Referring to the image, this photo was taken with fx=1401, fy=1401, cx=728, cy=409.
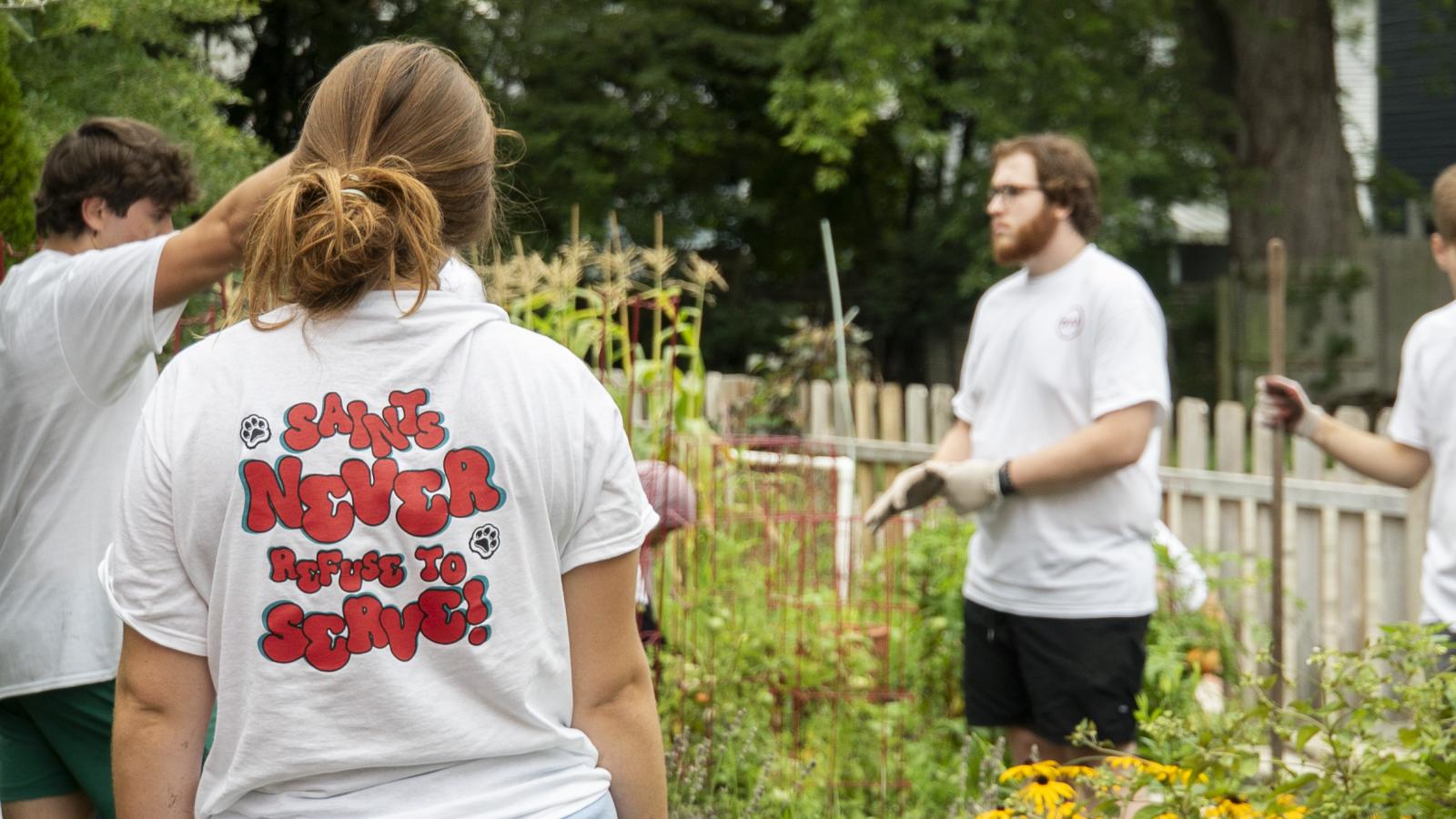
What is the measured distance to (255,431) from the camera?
1.35 meters

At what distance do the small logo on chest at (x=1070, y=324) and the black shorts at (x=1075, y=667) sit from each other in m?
0.64

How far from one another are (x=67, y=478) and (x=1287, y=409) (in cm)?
261

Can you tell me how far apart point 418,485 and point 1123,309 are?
7.03ft

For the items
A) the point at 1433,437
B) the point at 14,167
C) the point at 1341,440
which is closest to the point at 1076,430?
the point at 1341,440

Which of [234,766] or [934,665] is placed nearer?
[234,766]

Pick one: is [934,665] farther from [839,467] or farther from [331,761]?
[331,761]

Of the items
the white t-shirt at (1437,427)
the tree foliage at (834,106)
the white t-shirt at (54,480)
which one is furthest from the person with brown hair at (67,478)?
the tree foliage at (834,106)

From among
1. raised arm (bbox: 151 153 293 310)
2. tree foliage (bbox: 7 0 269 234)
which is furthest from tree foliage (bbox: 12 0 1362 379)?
raised arm (bbox: 151 153 293 310)

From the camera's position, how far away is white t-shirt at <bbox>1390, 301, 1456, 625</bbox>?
275cm

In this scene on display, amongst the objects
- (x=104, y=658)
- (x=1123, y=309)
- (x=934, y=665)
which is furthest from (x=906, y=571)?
(x=104, y=658)

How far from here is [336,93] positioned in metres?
1.45

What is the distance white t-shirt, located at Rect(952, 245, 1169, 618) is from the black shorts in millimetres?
36

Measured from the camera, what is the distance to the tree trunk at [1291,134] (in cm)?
1201

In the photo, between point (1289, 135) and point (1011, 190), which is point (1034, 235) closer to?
point (1011, 190)
